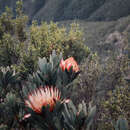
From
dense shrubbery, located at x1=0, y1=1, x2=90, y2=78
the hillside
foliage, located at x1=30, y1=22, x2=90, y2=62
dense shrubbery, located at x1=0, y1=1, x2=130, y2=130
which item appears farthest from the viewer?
the hillside

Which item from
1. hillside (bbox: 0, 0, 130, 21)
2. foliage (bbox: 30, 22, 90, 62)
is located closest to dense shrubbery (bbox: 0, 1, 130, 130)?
foliage (bbox: 30, 22, 90, 62)

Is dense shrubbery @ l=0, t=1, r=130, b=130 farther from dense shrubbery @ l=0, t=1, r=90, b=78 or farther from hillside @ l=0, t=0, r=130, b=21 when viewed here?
hillside @ l=0, t=0, r=130, b=21

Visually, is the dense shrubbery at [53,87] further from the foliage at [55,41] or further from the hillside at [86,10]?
the hillside at [86,10]

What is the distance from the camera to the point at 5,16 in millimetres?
11578

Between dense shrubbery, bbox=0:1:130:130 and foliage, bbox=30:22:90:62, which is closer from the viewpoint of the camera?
dense shrubbery, bbox=0:1:130:130

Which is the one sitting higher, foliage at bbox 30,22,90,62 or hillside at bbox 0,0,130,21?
hillside at bbox 0,0,130,21

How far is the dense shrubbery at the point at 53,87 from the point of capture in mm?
2293

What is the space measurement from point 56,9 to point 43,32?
41067 mm

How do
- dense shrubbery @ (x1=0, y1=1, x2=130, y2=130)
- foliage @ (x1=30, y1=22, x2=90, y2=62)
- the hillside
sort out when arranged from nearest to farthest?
dense shrubbery @ (x1=0, y1=1, x2=130, y2=130) → foliage @ (x1=30, y1=22, x2=90, y2=62) → the hillside

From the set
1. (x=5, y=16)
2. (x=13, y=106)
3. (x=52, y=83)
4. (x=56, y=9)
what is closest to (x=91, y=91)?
(x=52, y=83)

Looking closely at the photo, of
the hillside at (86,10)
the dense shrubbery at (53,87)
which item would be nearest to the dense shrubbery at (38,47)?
the dense shrubbery at (53,87)

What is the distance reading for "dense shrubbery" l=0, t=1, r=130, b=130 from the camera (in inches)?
90.3

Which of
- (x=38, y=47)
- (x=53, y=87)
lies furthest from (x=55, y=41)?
(x=53, y=87)

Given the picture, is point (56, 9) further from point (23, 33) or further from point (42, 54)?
point (42, 54)
